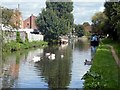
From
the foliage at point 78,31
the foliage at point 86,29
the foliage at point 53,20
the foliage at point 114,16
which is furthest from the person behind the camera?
the foliage at point 86,29

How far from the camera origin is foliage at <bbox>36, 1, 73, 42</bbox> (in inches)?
2559

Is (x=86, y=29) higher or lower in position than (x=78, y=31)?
higher

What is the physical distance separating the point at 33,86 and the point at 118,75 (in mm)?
3629

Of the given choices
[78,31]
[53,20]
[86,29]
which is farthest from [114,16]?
[86,29]

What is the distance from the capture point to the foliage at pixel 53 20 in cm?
6500

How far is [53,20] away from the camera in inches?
2564

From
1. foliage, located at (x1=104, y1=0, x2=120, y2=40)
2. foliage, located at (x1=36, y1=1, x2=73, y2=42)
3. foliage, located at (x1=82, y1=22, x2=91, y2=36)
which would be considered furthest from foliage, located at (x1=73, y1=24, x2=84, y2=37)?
foliage, located at (x1=104, y1=0, x2=120, y2=40)

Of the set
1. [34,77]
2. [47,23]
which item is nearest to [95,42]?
[47,23]

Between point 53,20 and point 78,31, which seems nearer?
point 53,20

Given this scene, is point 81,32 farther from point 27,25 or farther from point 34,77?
point 34,77

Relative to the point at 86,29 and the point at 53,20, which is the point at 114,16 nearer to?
the point at 53,20

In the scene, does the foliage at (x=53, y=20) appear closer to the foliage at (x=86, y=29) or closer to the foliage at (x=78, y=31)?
the foliage at (x=78, y=31)

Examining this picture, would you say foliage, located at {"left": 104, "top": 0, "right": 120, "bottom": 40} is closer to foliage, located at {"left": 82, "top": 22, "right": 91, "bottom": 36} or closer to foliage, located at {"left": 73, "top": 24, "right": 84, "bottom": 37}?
foliage, located at {"left": 73, "top": 24, "right": 84, "bottom": 37}

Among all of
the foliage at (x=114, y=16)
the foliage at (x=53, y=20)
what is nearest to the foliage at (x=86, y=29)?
the foliage at (x=53, y=20)
